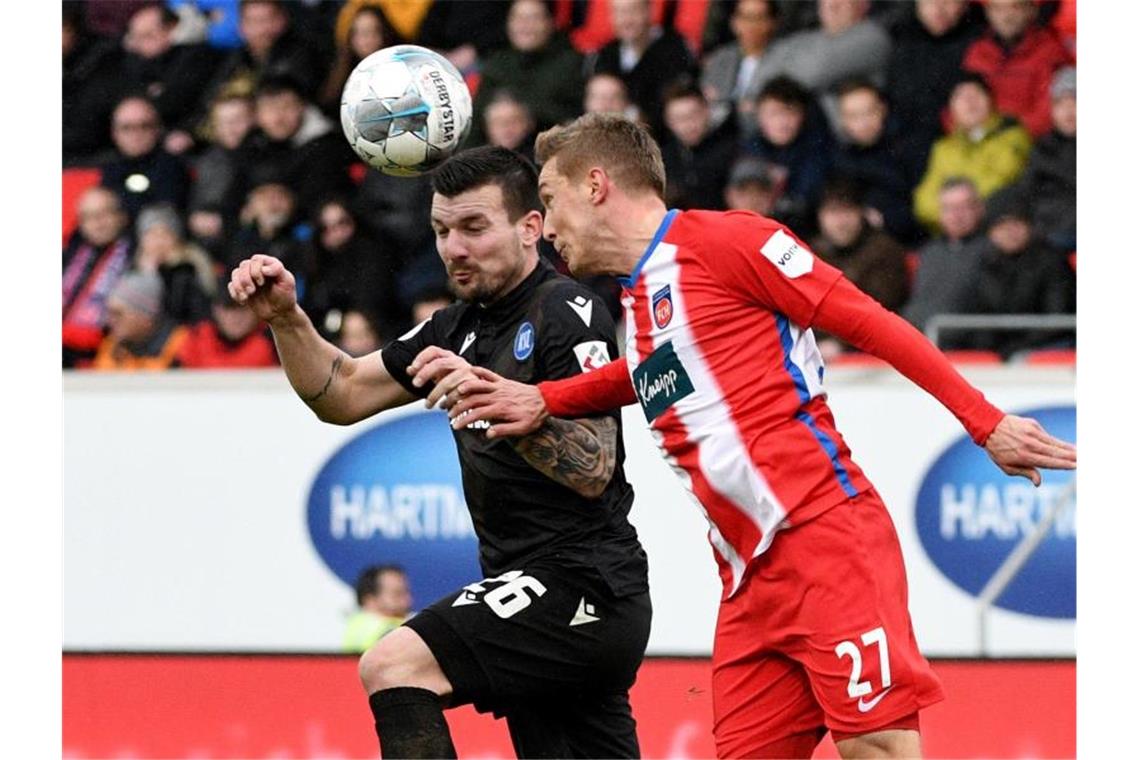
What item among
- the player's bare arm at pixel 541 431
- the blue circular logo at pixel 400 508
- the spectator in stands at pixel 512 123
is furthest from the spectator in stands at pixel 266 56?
the player's bare arm at pixel 541 431

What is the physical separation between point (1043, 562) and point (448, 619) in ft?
13.7

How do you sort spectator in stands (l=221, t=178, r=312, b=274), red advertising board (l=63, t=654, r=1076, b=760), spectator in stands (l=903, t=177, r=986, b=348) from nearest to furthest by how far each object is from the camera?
red advertising board (l=63, t=654, r=1076, b=760), spectator in stands (l=903, t=177, r=986, b=348), spectator in stands (l=221, t=178, r=312, b=274)

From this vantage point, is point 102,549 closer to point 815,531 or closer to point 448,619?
point 448,619

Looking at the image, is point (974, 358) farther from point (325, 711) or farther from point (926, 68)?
point (325, 711)

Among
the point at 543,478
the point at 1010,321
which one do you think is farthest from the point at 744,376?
the point at 1010,321

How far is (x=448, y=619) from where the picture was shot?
5285 millimetres

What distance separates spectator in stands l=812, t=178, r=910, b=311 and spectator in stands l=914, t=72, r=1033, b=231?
0.46 metres

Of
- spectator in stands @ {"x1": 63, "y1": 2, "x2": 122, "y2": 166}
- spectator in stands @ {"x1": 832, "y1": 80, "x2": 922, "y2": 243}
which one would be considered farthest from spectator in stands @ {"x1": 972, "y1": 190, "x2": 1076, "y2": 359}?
spectator in stands @ {"x1": 63, "y1": 2, "x2": 122, "y2": 166}

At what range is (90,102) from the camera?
12.0 meters

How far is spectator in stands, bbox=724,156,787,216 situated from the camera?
10016 mm

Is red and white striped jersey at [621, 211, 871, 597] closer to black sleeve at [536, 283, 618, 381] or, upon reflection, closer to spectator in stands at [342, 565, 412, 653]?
black sleeve at [536, 283, 618, 381]

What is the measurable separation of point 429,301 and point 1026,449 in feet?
19.8

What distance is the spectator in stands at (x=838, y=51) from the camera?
1033 centimetres

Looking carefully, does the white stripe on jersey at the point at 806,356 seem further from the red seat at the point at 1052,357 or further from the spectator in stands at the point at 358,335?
the spectator in stands at the point at 358,335
